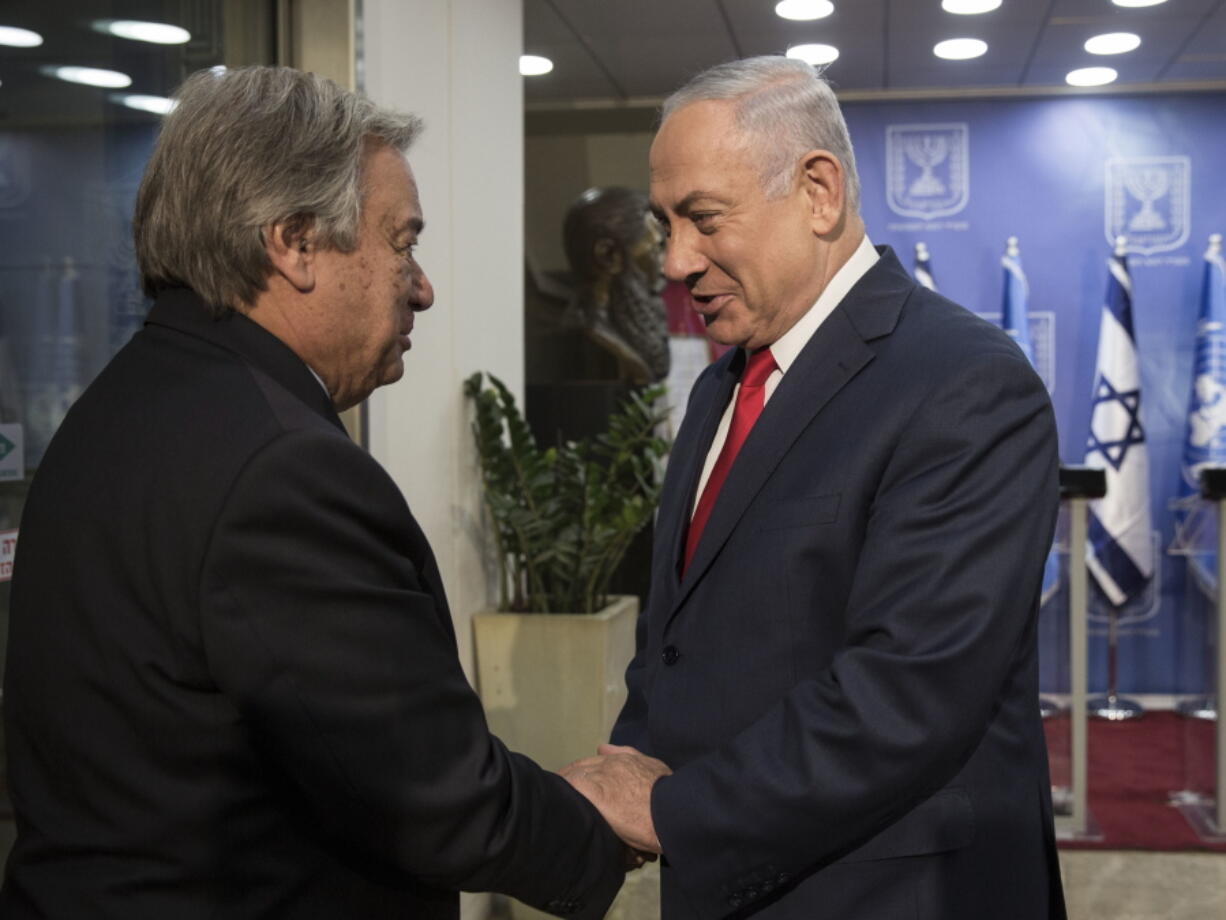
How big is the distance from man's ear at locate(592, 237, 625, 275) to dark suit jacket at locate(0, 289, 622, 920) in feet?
15.6

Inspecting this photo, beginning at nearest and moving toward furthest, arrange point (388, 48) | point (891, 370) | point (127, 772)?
1. point (127, 772)
2. point (891, 370)
3. point (388, 48)

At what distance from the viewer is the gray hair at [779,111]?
1.68 meters

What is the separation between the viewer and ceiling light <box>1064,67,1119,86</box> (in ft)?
23.6

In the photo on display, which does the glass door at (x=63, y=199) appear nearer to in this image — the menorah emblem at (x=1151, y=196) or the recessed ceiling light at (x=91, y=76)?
the recessed ceiling light at (x=91, y=76)

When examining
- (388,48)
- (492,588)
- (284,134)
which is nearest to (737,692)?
(284,134)

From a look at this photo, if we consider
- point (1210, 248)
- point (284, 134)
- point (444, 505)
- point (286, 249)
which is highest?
point (1210, 248)

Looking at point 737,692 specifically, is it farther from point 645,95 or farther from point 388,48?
point 645,95

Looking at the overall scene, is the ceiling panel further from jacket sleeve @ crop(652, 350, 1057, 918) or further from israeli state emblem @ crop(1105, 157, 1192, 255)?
jacket sleeve @ crop(652, 350, 1057, 918)

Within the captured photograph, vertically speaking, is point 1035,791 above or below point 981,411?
below

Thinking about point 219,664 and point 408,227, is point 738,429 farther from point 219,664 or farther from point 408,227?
point 219,664

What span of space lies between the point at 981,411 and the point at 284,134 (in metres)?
0.77

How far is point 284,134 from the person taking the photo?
1.29 m

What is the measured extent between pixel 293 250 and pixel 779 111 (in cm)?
66

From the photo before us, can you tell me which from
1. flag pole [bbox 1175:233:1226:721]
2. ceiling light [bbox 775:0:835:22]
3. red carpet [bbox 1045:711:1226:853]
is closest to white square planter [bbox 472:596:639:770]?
red carpet [bbox 1045:711:1226:853]
